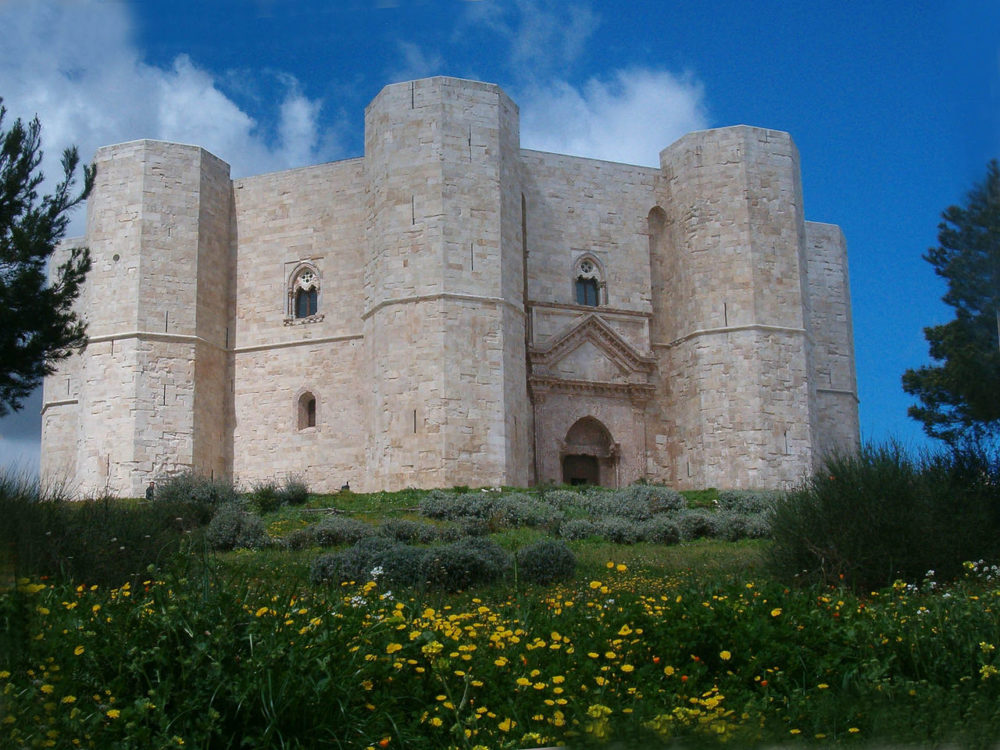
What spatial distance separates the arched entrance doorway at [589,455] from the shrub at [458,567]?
1566 cm

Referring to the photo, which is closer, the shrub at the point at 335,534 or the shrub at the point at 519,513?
the shrub at the point at 335,534

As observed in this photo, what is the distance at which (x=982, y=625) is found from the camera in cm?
636

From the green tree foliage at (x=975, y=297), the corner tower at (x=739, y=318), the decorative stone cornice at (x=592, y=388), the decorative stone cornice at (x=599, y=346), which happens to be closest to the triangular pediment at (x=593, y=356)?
the decorative stone cornice at (x=599, y=346)

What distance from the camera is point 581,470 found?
27.2 meters

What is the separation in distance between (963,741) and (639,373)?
2538 cm

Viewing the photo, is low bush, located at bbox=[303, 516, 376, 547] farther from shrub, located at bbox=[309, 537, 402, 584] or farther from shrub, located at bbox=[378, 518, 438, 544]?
shrub, located at bbox=[309, 537, 402, 584]

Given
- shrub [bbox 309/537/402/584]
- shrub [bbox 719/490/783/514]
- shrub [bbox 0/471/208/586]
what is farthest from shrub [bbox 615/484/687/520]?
shrub [bbox 0/471/208/586]

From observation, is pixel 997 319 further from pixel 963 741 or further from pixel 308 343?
pixel 308 343

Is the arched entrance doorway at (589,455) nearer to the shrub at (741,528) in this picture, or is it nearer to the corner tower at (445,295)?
the corner tower at (445,295)

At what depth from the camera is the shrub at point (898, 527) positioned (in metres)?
10.3

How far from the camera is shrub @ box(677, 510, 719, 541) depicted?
704 inches

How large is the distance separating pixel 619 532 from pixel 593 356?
35.4 feet

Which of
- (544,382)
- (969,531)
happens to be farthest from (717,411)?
(969,531)

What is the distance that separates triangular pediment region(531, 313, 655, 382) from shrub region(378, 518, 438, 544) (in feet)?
35.8
